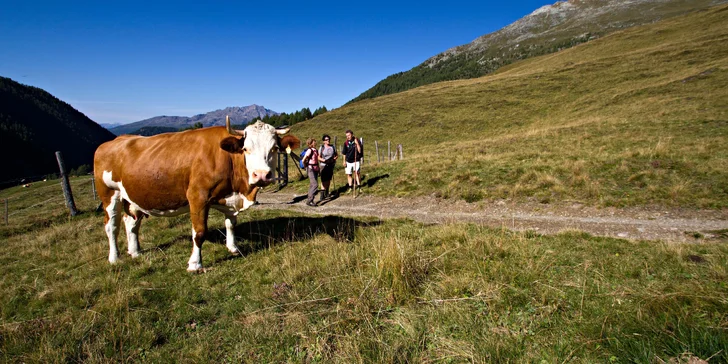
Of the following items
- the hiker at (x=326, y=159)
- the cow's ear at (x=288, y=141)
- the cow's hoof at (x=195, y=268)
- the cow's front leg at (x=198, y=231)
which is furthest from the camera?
the hiker at (x=326, y=159)

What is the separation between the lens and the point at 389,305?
387 centimetres

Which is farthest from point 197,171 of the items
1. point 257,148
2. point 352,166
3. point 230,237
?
point 352,166

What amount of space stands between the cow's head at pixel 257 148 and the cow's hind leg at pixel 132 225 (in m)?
3.17

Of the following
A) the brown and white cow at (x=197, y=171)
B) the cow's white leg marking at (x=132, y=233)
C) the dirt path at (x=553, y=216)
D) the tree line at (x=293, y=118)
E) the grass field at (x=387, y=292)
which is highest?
the tree line at (x=293, y=118)

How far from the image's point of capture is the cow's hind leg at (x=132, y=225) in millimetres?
6791

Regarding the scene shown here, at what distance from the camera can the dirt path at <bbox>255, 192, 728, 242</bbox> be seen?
6.86 metres

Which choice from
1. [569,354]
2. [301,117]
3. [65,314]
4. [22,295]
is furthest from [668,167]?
[301,117]

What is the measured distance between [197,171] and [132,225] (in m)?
2.48

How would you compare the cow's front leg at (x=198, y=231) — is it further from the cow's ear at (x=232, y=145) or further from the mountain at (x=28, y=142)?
the mountain at (x=28, y=142)

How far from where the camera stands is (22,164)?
455ft

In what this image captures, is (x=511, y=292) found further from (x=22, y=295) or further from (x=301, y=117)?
(x=301, y=117)

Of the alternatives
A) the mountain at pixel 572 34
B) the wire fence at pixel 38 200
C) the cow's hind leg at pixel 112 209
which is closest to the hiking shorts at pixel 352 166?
the cow's hind leg at pixel 112 209

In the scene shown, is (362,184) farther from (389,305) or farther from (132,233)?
(389,305)

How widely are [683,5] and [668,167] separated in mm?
215347
